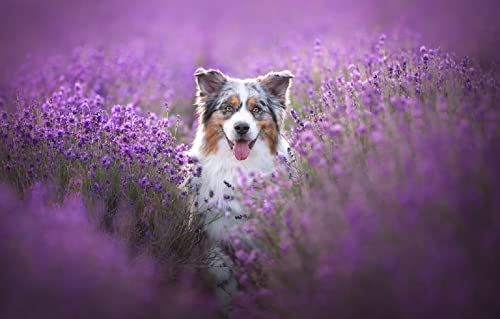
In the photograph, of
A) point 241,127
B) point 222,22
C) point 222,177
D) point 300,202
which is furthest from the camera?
point 222,22

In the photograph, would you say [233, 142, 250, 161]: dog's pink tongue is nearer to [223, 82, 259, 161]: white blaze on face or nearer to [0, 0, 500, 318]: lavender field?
[223, 82, 259, 161]: white blaze on face

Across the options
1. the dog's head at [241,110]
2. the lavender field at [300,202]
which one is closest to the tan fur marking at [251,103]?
the dog's head at [241,110]

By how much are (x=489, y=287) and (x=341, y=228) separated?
0.67 meters

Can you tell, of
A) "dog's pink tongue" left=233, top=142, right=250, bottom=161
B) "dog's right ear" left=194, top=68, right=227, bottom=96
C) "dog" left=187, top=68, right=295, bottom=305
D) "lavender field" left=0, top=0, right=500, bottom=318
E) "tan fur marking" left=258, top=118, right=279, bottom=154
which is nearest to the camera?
"lavender field" left=0, top=0, right=500, bottom=318

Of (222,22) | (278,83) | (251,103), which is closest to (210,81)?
(251,103)

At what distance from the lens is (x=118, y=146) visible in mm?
3834

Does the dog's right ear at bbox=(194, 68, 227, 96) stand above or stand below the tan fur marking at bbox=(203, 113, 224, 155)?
above

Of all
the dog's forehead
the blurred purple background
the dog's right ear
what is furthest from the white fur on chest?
the blurred purple background

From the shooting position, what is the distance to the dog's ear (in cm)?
432

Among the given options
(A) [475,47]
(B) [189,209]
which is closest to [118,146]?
(B) [189,209]

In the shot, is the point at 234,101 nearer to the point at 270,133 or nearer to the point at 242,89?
the point at 242,89

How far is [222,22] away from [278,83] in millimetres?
8224

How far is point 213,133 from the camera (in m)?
4.18

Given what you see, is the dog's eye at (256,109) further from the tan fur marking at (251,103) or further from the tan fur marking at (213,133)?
the tan fur marking at (213,133)
